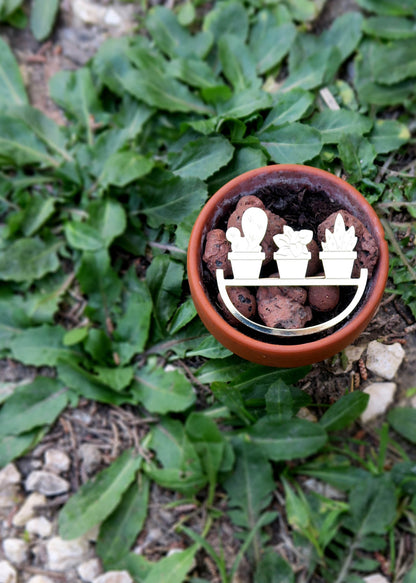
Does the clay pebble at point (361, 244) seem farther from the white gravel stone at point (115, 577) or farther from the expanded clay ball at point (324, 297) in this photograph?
the white gravel stone at point (115, 577)

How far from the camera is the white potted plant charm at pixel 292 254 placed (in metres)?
1.32

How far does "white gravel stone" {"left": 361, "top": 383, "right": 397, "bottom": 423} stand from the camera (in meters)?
1.58

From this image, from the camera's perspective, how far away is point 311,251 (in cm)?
138

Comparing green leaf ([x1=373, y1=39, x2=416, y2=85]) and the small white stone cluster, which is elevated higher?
green leaf ([x1=373, y1=39, x2=416, y2=85])

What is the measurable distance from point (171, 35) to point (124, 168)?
2.07 feet

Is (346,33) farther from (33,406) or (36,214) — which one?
(33,406)

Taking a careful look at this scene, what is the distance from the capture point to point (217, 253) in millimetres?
1405

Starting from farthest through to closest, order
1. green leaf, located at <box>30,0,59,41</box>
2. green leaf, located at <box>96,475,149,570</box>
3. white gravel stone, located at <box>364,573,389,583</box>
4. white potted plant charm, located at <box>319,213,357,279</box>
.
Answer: green leaf, located at <box>30,0,59,41</box> < green leaf, located at <box>96,475,149,570</box> < white gravel stone, located at <box>364,573,389,583</box> < white potted plant charm, located at <box>319,213,357,279</box>

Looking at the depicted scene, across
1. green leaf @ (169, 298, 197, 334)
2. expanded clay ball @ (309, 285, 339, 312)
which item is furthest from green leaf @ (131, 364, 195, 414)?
expanded clay ball @ (309, 285, 339, 312)

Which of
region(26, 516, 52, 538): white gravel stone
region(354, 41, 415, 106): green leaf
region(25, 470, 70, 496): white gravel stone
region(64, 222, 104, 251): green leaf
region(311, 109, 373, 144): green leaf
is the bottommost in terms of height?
region(26, 516, 52, 538): white gravel stone

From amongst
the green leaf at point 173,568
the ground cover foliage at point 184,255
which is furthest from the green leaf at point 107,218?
the green leaf at point 173,568

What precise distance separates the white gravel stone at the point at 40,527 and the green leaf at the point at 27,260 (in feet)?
2.51

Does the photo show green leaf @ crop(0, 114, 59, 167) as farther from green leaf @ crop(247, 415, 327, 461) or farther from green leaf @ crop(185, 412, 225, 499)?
green leaf @ crop(247, 415, 327, 461)

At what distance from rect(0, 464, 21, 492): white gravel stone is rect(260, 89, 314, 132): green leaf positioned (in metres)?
1.32
